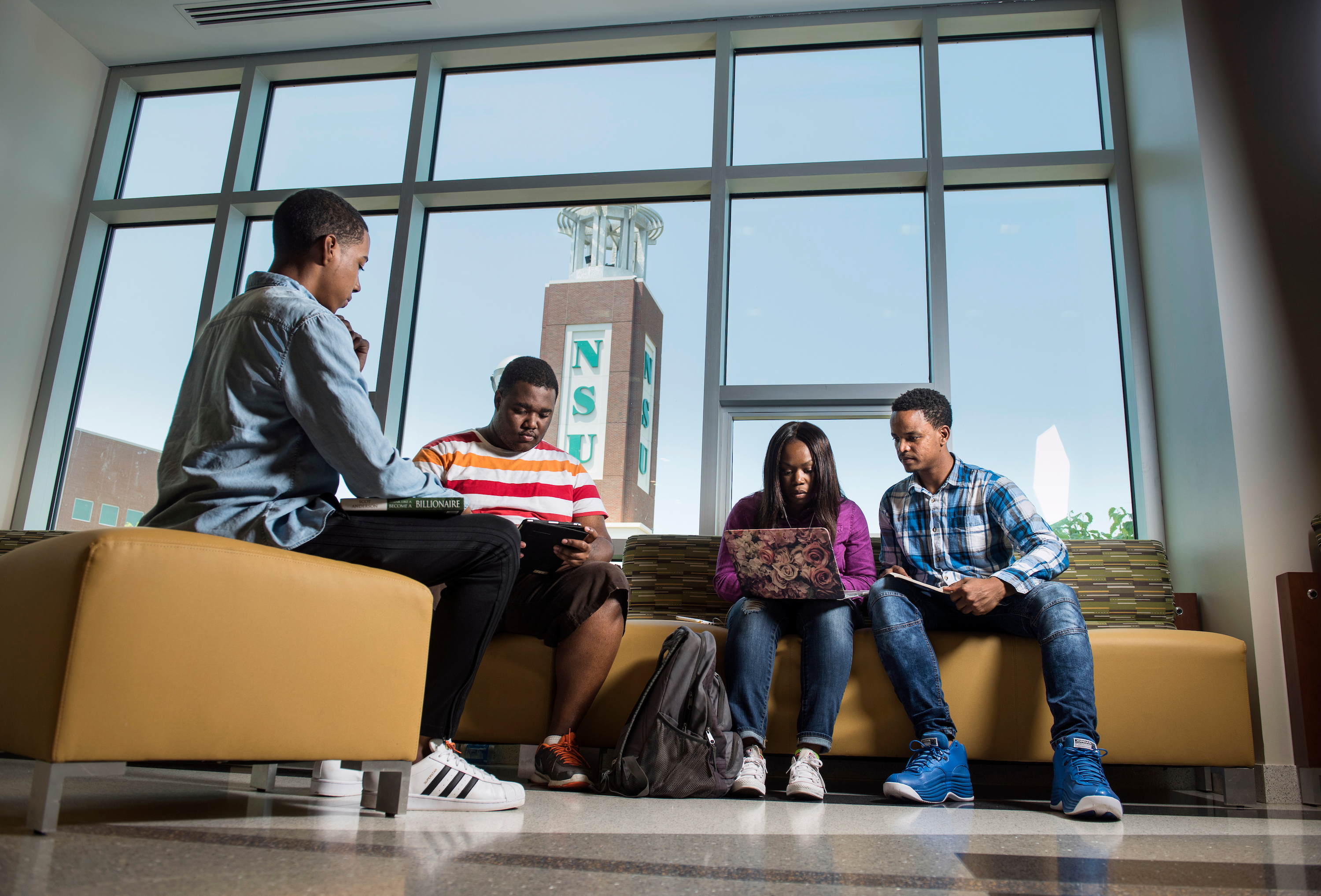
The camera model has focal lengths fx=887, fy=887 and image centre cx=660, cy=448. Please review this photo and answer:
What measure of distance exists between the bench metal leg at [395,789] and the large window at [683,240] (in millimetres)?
2117

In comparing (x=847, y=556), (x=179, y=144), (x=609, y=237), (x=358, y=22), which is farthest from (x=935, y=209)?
(x=179, y=144)

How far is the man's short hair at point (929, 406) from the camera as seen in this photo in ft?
7.97

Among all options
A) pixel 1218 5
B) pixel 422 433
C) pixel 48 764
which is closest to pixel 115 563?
pixel 48 764

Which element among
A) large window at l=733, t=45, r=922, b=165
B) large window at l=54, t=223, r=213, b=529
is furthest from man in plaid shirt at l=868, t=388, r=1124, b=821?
large window at l=54, t=223, r=213, b=529

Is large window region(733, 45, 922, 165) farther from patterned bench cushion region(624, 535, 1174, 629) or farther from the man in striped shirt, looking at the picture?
the man in striped shirt

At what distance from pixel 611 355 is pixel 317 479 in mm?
2461

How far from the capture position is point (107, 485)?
4004 mm

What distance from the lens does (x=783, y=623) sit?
7.20 feet

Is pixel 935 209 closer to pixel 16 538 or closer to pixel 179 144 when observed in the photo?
pixel 179 144

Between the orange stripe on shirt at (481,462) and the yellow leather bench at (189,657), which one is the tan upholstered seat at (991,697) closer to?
the orange stripe on shirt at (481,462)

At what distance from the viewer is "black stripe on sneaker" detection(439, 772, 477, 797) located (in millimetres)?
1457

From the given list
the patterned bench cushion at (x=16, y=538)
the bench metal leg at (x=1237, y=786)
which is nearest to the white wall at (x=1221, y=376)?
the bench metal leg at (x=1237, y=786)

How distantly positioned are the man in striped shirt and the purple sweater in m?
0.29

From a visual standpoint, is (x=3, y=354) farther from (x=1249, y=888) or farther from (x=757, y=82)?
(x=1249, y=888)
